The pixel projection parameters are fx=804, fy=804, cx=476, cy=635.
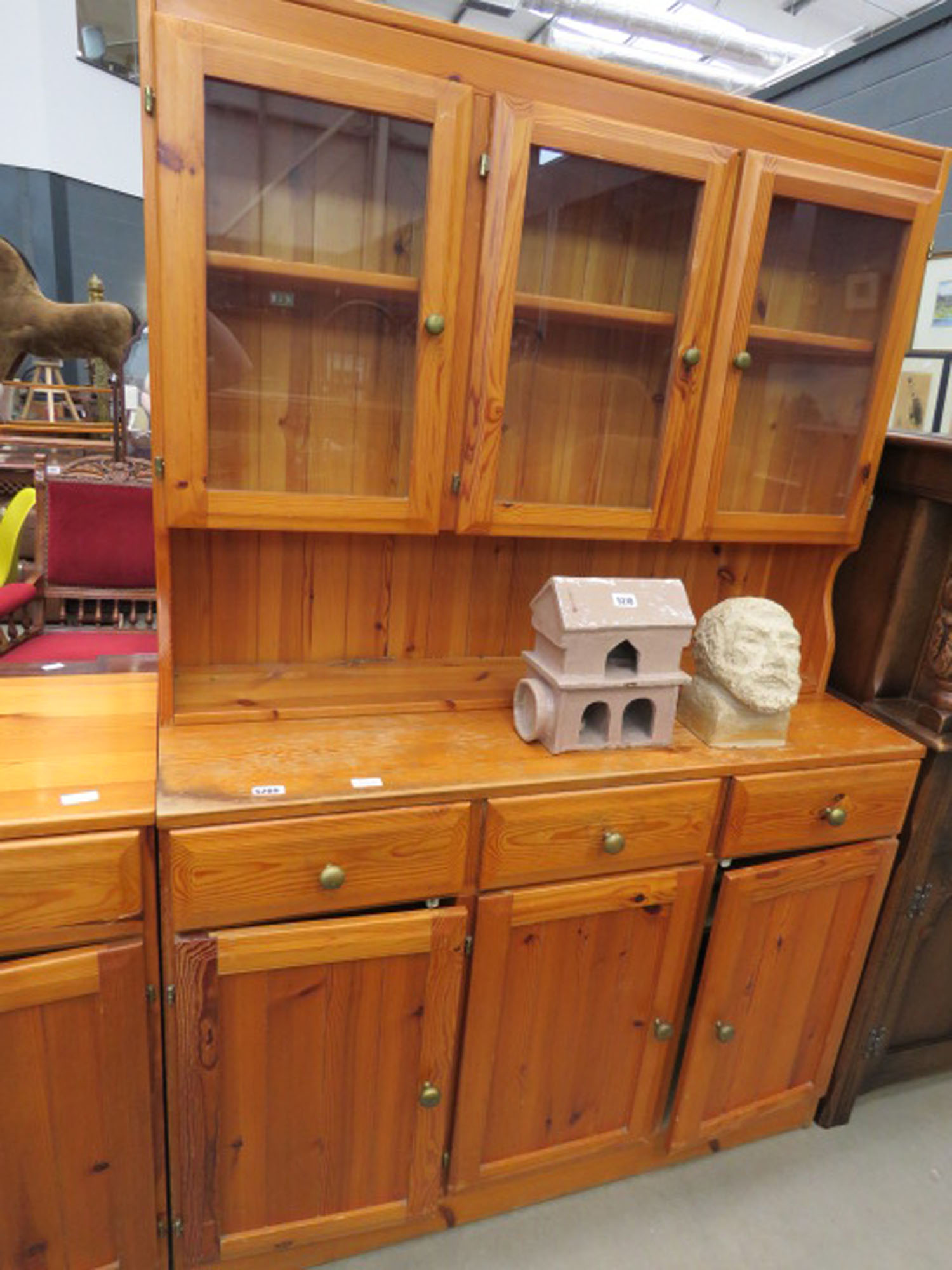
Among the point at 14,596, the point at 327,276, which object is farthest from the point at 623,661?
the point at 14,596

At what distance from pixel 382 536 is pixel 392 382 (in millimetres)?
305

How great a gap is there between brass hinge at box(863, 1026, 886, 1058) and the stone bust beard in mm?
879

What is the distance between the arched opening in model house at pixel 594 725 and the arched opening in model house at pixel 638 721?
0.04 m

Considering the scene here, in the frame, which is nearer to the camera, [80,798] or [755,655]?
[80,798]

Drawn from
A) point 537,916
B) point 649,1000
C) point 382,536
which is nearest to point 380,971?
point 537,916

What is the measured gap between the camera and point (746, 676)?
147cm

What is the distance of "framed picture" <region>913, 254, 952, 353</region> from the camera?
7.68 ft

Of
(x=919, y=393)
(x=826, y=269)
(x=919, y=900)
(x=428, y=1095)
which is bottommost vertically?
(x=428, y=1095)

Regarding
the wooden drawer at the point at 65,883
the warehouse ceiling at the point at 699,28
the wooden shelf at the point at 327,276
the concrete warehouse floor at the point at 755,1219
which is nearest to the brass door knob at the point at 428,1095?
the concrete warehouse floor at the point at 755,1219

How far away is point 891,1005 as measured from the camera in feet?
Answer: 5.94

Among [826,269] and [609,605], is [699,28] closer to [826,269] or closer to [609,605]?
[826,269]

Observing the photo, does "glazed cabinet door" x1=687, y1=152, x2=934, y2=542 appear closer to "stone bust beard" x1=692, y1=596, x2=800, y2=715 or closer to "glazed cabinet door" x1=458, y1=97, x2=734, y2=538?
"glazed cabinet door" x1=458, y1=97, x2=734, y2=538

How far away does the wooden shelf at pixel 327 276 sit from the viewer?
121cm

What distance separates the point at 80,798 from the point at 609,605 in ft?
2.88
